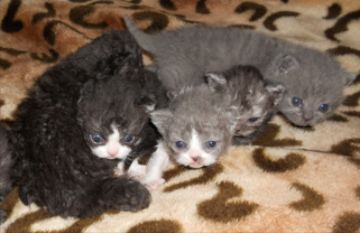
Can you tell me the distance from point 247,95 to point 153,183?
701 mm

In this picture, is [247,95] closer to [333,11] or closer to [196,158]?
[196,158]

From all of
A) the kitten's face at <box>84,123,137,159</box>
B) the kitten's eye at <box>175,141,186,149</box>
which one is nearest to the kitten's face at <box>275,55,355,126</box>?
the kitten's eye at <box>175,141,186,149</box>

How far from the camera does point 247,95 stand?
7.27ft

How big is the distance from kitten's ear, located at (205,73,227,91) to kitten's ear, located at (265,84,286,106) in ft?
0.84

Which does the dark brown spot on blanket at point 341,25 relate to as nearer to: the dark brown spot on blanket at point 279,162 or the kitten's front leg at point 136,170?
the dark brown spot on blanket at point 279,162

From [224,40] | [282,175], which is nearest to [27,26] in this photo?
[224,40]

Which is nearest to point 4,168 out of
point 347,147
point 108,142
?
point 108,142

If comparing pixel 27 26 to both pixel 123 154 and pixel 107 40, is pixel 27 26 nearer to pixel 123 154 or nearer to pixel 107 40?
pixel 107 40

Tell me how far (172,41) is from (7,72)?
1.23 metres

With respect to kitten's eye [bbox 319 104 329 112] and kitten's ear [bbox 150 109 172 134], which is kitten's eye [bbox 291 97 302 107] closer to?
kitten's eye [bbox 319 104 329 112]

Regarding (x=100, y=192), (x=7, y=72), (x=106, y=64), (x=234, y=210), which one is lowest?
(x=7, y=72)

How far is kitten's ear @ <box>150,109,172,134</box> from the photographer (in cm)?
208

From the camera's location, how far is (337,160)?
2109 millimetres

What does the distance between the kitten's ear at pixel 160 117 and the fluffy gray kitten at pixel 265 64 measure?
1.07 ft
